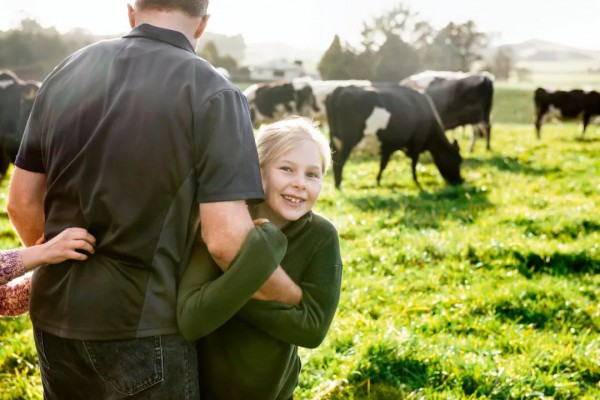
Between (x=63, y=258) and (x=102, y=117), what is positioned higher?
(x=102, y=117)

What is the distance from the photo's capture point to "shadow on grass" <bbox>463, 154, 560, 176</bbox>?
11750 millimetres

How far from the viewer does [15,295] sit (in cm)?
228

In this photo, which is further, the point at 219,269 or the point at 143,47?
the point at 219,269

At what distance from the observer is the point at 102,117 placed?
180cm

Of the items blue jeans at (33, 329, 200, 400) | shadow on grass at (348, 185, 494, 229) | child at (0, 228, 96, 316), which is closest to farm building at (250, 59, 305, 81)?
shadow on grass at (348, 185, 494, 229)

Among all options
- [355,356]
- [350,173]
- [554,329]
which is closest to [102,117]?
[355,356]

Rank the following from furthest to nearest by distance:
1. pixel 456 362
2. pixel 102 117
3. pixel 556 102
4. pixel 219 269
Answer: pixel 556 102, pixel 456 362, pixel 219 269, pixel 102 117

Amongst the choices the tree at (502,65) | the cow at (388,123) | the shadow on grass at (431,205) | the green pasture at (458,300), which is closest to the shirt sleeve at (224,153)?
the green pasture at (458,300)

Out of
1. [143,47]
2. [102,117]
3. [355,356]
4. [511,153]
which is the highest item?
[143,47]

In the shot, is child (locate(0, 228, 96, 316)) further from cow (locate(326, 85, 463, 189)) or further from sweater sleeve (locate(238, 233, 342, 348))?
cow (locate(326, 85, 463, 189))

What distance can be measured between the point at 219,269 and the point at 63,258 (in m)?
0.48

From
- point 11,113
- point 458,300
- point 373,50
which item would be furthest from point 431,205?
point 373,50

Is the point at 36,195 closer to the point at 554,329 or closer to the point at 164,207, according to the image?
the point at 164,207

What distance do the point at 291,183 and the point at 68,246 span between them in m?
0.79
